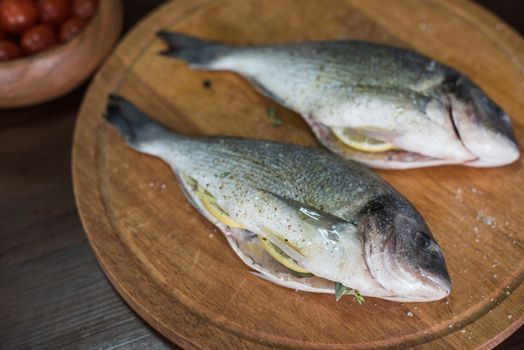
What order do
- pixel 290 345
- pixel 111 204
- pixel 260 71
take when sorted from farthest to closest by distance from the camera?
1. pixel 260 71
2. pixel 111 204
3. pixel 290 345

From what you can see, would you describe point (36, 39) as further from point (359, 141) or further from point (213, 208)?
point (359, 141)

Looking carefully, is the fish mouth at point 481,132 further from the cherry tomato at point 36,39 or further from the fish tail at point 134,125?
the cherry tomato at point 36,39

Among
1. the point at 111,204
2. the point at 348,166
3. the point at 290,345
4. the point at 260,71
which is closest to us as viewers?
the point at 290,345

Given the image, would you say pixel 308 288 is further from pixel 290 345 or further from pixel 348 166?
pixel 348 166

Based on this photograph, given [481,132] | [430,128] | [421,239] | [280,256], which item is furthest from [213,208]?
[481,132]

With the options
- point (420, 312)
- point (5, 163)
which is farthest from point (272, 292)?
point (5, 163)

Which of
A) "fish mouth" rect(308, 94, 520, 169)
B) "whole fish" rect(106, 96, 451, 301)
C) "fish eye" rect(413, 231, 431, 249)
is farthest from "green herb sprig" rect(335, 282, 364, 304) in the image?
"fish mouth" rect(308, 94, 520, 169)

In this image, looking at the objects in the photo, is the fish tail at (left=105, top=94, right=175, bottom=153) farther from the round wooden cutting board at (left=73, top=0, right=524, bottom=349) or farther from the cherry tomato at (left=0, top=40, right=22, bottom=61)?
the cherry tomato at (left=0, top=40, right=22, bottom=61)
